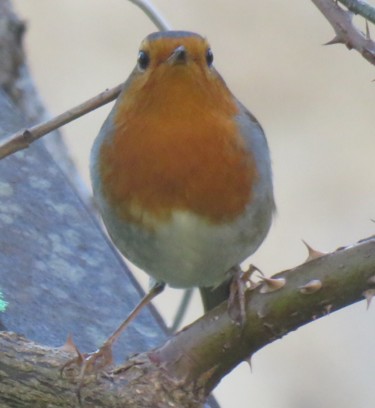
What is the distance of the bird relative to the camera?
279cm

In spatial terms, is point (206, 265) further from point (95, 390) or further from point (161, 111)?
point (95, 390)

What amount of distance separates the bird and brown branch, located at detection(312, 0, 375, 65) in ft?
1.81

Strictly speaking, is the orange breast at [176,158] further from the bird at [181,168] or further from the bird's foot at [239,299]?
the bird's foot at [239,299]

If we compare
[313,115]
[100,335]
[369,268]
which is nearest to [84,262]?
[100,335]

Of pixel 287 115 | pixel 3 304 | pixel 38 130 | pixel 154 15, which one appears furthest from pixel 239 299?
pixel 287 115

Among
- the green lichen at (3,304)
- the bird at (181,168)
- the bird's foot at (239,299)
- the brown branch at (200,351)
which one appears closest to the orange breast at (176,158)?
the bird at (181,168)

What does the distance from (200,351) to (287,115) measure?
552 cm

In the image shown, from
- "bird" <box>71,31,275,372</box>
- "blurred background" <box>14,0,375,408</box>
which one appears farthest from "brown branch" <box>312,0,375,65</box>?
"blurred background" <box>14,0,375,408</box>

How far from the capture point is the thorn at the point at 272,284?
2.22 meters

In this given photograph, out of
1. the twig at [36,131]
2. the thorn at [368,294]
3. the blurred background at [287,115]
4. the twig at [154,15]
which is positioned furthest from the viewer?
the blurred background at [287,115]

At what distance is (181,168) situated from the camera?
2787mm

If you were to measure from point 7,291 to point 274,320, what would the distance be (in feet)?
3.11

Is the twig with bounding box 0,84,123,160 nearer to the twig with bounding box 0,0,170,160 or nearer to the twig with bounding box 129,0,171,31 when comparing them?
the twig with bounding box 0,0,170,160

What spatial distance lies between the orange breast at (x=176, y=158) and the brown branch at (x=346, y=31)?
60 cm
